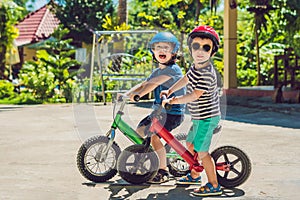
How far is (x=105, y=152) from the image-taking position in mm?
5992

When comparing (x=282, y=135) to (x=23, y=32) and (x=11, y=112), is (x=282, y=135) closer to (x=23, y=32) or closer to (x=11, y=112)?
(x=11, y=112)

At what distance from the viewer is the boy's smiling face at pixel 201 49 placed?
5.61 meters

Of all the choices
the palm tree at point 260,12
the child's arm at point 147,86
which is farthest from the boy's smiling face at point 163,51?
the palm tree at point 260,12

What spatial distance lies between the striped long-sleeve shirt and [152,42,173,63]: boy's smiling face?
38 cm

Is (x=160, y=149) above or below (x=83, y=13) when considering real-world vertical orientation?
below

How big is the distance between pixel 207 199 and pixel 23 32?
28046 millimetres

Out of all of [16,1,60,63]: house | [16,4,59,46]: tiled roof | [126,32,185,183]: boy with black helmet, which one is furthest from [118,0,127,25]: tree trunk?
[126,32,185,183]: boy with black helmet

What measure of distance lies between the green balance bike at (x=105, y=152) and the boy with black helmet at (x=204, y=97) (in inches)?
19.9

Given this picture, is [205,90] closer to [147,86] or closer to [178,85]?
[178,85]

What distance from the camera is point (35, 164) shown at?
23.4 ft

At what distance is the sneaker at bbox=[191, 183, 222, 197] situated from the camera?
18.2 ft

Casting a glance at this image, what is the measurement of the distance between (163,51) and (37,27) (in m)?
26.8

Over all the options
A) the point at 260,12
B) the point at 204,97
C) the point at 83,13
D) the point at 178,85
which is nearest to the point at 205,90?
the point at 204,97

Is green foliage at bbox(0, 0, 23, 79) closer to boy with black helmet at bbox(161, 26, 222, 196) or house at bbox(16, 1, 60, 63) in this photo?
house at bbox(16, 1, 60, 63)
